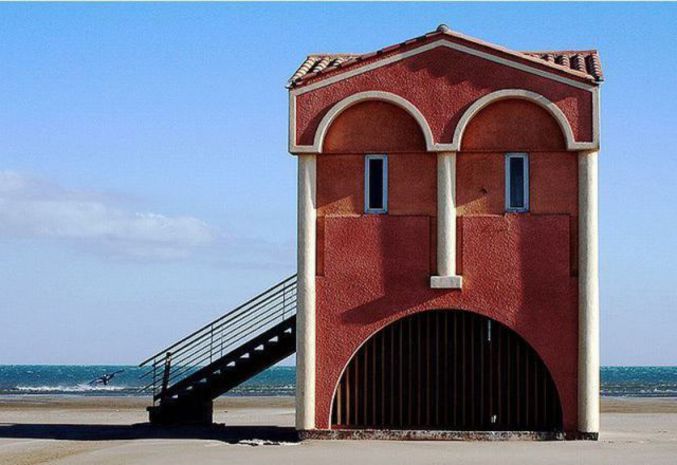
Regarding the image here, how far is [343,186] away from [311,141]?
43.9 inches

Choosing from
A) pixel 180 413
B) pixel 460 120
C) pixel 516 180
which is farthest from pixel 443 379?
pixel 180 413

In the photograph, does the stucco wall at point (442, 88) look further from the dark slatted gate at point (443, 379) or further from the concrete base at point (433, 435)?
the concrete base at point (433, 435)

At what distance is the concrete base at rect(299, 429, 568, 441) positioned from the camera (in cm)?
2530

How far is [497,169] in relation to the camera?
85.1ft

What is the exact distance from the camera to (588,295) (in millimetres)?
25234

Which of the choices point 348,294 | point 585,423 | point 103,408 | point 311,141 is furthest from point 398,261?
point 103,408

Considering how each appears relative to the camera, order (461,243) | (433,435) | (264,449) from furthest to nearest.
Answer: (461,243) → (433,435) → (264,449)

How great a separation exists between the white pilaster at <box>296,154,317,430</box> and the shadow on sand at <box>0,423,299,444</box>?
79cm

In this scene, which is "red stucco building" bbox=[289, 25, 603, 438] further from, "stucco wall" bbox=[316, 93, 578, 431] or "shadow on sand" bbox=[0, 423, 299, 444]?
"shadow on sand" bbox=[0, 423, 299, 444]

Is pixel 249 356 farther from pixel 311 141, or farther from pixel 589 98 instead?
pixel 589 98

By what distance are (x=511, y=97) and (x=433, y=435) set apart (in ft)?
22.6

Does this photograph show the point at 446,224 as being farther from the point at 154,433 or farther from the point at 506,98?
the point at 154,433

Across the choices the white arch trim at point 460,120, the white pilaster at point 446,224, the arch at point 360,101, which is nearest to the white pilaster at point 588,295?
the white arch trim at point 460,120

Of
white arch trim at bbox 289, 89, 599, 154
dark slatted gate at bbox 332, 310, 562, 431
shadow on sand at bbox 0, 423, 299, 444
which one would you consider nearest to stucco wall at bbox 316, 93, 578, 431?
white arch trim at bbox 289, 89, 599, 154
